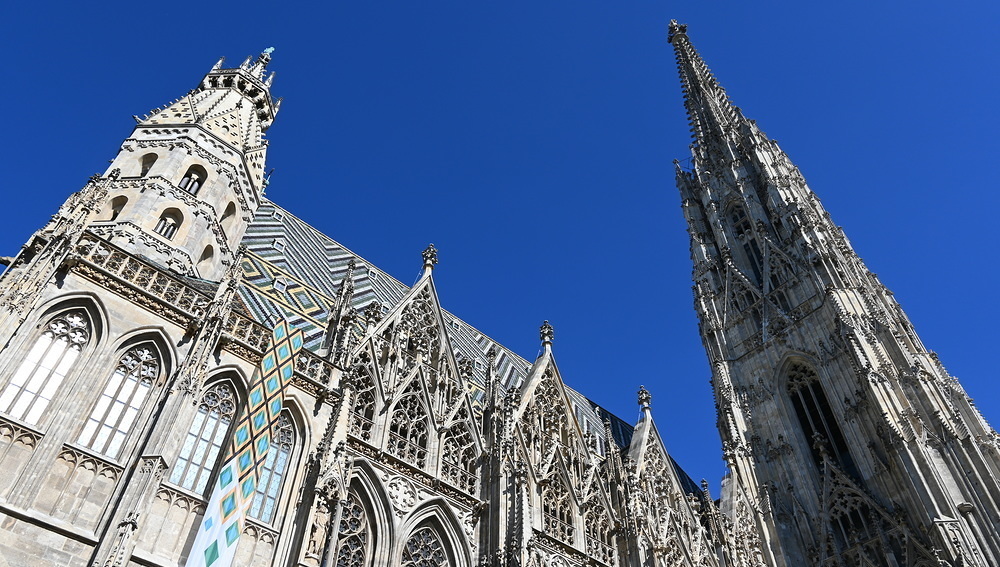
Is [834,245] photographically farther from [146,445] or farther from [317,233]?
[146,445]

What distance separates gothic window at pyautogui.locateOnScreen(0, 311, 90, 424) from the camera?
1094 centimetres

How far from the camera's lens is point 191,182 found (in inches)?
698

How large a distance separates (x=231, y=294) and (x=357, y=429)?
3.62 meters

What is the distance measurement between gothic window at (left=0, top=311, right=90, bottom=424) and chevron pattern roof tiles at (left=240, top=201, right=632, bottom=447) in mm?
4558

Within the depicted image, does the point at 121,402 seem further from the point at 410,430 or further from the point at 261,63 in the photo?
the point at 261,63

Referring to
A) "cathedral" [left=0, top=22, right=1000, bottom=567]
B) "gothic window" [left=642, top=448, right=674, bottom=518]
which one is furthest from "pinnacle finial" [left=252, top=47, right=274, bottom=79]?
"gothic window" [left=642, top=448, right=674, bottom=518]

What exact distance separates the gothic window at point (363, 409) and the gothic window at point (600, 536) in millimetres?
6411

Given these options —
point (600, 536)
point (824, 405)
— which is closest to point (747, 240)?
point (824, 405)

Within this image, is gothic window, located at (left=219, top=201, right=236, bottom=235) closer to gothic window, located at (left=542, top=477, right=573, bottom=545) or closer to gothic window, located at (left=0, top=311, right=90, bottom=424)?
gothic window, located at (left=0, top=311, right=90, bottom=424)

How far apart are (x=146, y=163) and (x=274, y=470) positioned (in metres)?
8.61

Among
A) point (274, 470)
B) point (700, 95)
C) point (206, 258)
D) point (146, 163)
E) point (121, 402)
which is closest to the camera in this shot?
point (121, 402)

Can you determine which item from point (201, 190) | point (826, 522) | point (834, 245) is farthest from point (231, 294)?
point (834, 245)

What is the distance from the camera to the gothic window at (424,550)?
1445cm

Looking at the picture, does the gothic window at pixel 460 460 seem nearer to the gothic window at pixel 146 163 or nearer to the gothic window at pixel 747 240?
the gothic window at pixel 146 163
